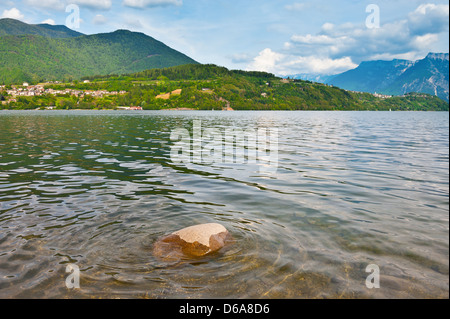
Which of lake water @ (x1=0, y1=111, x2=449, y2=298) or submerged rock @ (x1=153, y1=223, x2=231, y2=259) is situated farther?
submerged rock @ (x1=153, y1=223, x2=231, y2=259)

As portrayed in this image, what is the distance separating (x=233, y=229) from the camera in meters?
9.22

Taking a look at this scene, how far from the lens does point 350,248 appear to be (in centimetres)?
787

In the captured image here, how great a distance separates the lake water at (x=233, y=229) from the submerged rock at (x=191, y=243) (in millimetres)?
307

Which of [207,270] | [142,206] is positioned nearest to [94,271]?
[207,270]

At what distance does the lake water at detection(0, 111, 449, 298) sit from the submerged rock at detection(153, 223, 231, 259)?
1.01 feet

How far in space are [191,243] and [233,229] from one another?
182 centimetres

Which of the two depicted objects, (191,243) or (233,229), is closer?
(191,243)

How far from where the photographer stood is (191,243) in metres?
7.89

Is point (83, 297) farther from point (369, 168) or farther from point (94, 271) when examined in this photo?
point (369, 168)

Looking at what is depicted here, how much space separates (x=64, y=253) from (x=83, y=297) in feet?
7.22

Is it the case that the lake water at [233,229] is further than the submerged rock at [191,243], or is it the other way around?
the submerged rock at [191,243]

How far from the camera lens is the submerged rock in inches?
303

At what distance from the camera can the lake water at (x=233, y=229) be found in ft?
20.4
